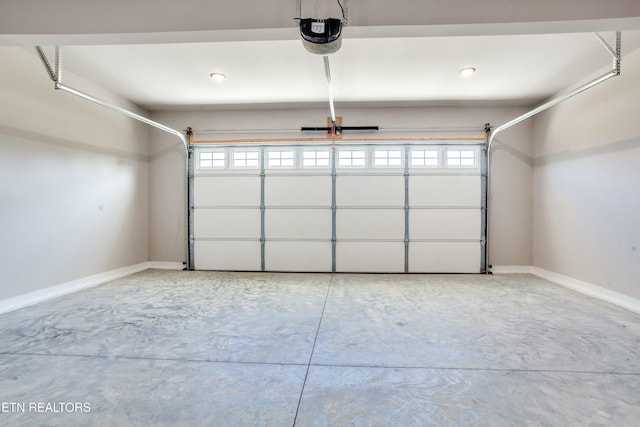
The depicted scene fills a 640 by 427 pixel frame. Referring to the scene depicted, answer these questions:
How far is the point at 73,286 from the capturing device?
13.3ft

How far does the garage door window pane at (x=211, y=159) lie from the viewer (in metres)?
5.65

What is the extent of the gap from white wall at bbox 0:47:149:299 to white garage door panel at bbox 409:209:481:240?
16.4ft

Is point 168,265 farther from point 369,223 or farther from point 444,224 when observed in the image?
point 444,224

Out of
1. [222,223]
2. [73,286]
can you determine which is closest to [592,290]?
[222,223]

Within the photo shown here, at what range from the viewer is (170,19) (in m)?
2.38

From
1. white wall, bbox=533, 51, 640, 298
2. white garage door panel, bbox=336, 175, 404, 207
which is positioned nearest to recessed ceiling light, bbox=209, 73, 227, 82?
white garage door panel, bbox=336, 175, 404, 207

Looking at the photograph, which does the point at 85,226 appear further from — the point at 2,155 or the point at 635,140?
the point at 635,140

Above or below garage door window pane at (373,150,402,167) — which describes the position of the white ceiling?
above

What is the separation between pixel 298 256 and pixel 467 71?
3.87 metres

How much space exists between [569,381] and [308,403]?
66.8 inches

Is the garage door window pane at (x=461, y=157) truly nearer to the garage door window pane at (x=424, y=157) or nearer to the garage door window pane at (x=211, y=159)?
the garage door window pane at (x=424, y=157)

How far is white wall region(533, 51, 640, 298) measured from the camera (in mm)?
3438

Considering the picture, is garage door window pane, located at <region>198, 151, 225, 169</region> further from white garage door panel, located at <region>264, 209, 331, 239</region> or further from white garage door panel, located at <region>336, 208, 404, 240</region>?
white garage door panel, located at <region>336, 208, 404, 240</region>

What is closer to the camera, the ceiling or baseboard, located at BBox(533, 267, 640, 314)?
the ceiling
